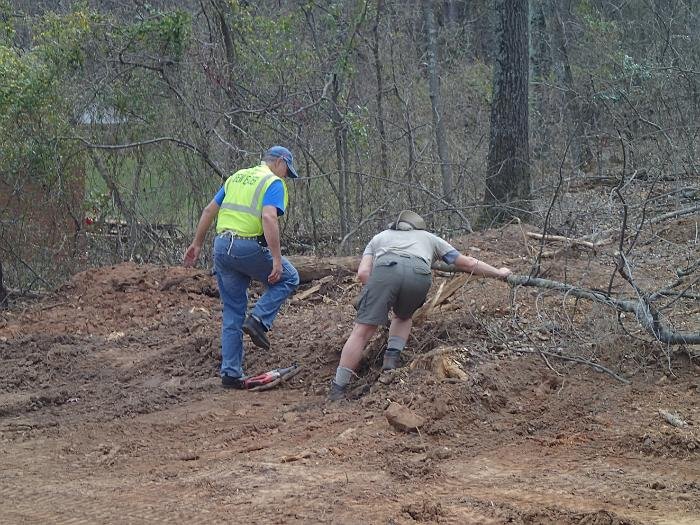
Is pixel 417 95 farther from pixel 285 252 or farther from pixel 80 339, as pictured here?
pixel 80 339

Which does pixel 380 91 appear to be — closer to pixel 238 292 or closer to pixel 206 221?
pixel 206 221

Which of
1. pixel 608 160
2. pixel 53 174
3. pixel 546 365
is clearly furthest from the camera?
pixel 608 160

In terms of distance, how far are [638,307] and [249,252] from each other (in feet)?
10.0

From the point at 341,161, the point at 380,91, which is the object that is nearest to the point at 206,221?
the point at 341,161

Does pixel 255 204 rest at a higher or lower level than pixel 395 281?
higher

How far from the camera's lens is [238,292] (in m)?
7.68

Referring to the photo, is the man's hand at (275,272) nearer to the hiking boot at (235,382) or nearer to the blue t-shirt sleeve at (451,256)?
the hiking boot at (235,382)

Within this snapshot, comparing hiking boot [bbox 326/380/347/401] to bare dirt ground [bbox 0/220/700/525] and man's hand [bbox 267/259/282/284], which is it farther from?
man's hand [bbox 267/259/282/284]

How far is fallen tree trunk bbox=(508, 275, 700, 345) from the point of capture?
20.8 feet

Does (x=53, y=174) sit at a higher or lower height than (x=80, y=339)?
higher

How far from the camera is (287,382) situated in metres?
7.64

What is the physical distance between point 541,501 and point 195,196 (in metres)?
10.3

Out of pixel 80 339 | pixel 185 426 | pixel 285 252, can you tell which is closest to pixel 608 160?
pixel 285 252

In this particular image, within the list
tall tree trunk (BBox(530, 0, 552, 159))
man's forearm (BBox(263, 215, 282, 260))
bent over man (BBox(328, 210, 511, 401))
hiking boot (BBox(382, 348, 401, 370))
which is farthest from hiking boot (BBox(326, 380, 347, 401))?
tall tree trunk (BBox(530, 0, 552, 159))
